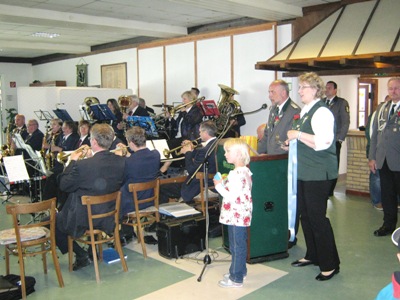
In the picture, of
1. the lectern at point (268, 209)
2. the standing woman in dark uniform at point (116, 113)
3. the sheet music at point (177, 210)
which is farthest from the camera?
the standing woman in dark uniform at point (116, 113)

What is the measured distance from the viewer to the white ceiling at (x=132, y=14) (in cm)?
677

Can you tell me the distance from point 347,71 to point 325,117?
12.9 ft

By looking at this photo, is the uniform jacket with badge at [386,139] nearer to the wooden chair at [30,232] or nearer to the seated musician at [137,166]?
the seated musician at [137,166]

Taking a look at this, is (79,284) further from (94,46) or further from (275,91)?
(94,46)

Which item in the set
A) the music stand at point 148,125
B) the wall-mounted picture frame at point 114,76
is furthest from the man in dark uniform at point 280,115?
the wall-mounted picture frame at point 114,76

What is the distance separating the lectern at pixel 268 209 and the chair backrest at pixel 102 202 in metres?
1.13

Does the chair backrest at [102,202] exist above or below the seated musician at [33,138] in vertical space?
below

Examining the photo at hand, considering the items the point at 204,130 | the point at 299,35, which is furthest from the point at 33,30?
the point at 204,130

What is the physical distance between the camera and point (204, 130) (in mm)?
4824

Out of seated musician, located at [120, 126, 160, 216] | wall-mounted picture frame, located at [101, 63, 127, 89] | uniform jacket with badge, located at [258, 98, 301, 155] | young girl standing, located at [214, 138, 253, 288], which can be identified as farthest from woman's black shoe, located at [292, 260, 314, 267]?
wall-mounted picture frame, located at [101, 63, 127, 89]

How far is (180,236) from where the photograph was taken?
169 inches

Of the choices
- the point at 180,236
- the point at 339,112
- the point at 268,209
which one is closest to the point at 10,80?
the point at 339,112

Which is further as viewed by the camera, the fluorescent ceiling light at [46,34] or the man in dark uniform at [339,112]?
the fluorescent ceiling light at [46,34]

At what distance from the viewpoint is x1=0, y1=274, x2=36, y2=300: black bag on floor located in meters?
3.39
